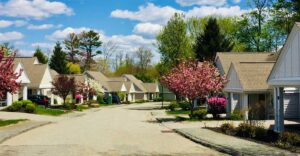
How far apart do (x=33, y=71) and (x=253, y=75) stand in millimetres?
37566

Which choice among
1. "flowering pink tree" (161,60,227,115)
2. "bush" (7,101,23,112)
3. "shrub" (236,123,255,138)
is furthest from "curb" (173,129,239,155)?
"bush" (7,101,23,112)

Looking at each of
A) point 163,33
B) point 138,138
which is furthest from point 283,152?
point 163,33

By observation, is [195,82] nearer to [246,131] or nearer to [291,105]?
[291,105]

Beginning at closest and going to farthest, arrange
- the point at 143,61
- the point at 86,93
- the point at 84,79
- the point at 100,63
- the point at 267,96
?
the point at 267,96
the point at 86,93
the point at 84,79
the point at 100,63
the point at 143,61

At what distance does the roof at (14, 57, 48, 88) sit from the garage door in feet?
121

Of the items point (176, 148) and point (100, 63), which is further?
point (100, 63)

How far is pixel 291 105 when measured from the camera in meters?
37.2

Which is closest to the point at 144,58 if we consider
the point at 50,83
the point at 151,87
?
the point at 151,87

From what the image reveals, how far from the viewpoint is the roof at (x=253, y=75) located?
36.8m

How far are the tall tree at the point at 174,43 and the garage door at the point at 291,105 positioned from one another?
40801mm

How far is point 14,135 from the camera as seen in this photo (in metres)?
25.1

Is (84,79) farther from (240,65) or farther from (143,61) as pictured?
(143,61)

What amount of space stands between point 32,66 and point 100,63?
69586mm

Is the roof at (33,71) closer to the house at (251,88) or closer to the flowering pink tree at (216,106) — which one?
the flowering pink tree at (216,106)
